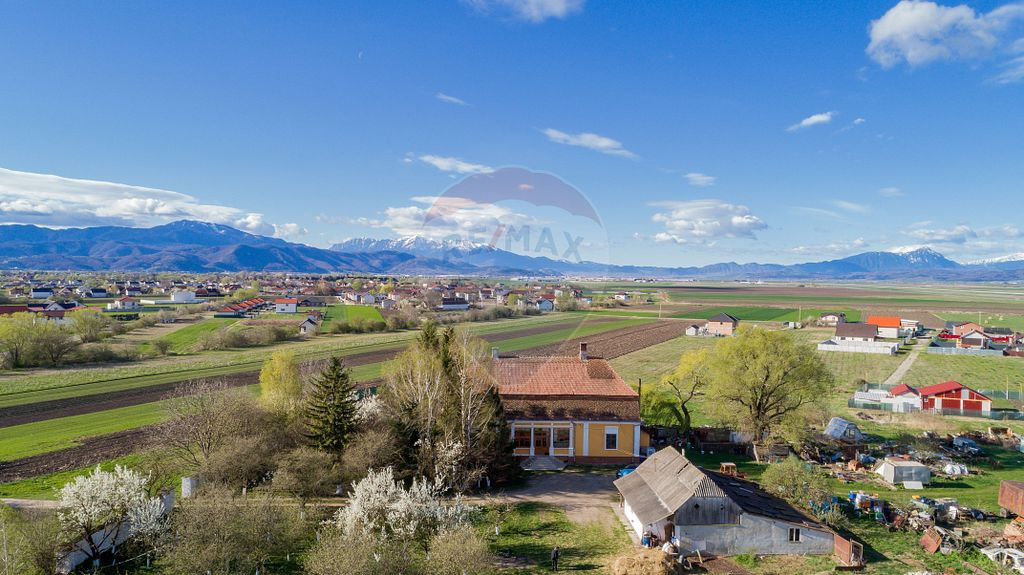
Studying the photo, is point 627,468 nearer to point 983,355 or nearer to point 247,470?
point 247,470

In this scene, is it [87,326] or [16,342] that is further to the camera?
[87,326]

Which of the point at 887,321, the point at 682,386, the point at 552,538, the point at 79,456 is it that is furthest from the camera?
the point at 887,321

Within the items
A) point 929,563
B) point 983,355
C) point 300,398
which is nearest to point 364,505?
point 300,398

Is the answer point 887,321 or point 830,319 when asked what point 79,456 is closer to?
point 887,321

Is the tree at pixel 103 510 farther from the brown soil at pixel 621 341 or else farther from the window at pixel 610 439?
the brown soil at pixel 621 341

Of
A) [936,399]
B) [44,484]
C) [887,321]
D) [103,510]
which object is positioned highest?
[887,321]

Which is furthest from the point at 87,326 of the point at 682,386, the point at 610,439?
the point at 682,386

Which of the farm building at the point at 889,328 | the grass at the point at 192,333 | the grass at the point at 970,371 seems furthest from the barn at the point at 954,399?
the grass at the point at 192,333
